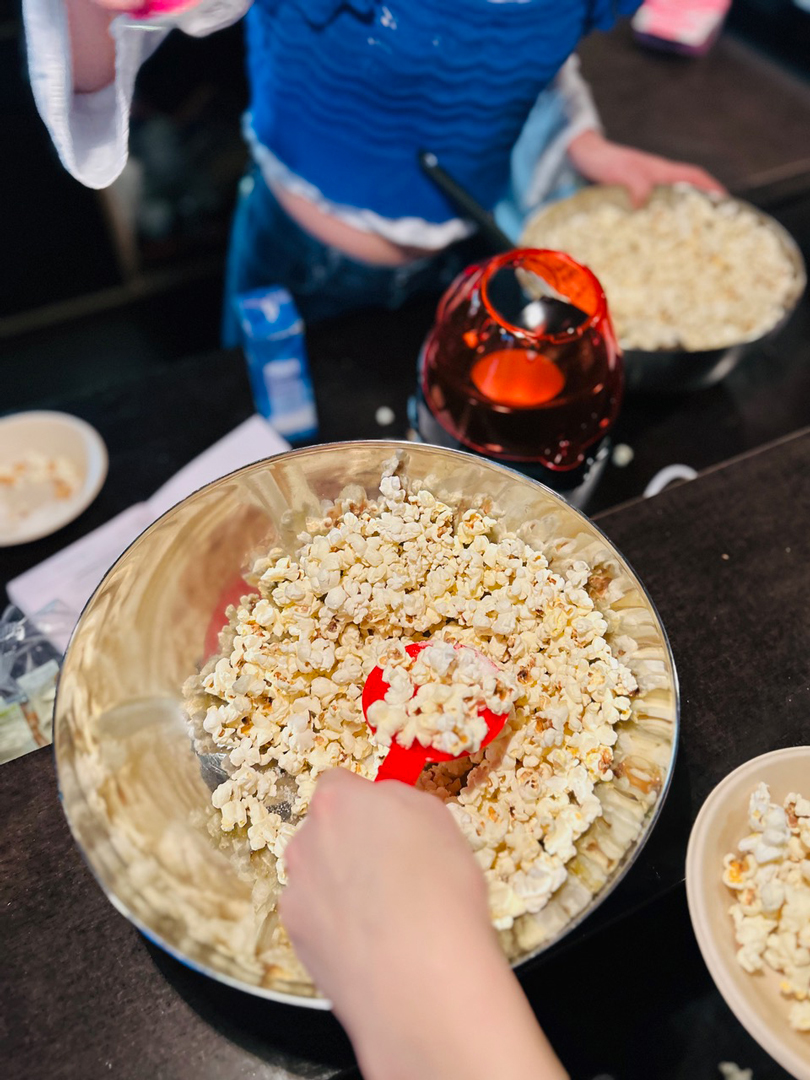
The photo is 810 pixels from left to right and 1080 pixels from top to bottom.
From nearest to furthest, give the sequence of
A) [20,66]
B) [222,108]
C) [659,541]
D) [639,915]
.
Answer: [639,915], [659,541], [20,66], [222,108]

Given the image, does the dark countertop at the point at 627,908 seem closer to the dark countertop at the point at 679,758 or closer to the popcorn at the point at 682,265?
the dark countertop at the point at 679,758

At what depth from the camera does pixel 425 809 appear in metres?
0.62

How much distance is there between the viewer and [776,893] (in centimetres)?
68

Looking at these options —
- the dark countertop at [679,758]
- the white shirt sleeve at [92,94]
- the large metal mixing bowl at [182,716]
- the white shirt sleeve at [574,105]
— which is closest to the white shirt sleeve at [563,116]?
the white shirt sleeve at [574,105]

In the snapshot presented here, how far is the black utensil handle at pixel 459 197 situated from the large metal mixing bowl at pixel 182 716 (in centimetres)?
50

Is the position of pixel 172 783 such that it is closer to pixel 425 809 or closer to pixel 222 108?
pixel 425 809

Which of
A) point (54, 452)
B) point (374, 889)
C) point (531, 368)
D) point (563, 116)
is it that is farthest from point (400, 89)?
point (374, 889)

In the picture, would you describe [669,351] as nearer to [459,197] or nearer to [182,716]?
[459,197]

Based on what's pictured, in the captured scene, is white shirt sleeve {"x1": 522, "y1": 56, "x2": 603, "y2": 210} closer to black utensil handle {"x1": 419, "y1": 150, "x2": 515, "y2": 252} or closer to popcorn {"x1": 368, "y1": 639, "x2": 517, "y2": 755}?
black utensil handle {"x1": 419, "y1": 150, "x2": 515, "y2": 252}

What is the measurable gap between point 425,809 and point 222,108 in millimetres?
2607

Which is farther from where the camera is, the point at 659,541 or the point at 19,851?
the point at 659,541

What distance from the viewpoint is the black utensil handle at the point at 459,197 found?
116 centimetres

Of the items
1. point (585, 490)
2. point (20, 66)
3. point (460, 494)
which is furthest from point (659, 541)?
point (20, 66)

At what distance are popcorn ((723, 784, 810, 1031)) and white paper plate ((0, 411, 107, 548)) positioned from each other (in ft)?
3.30
